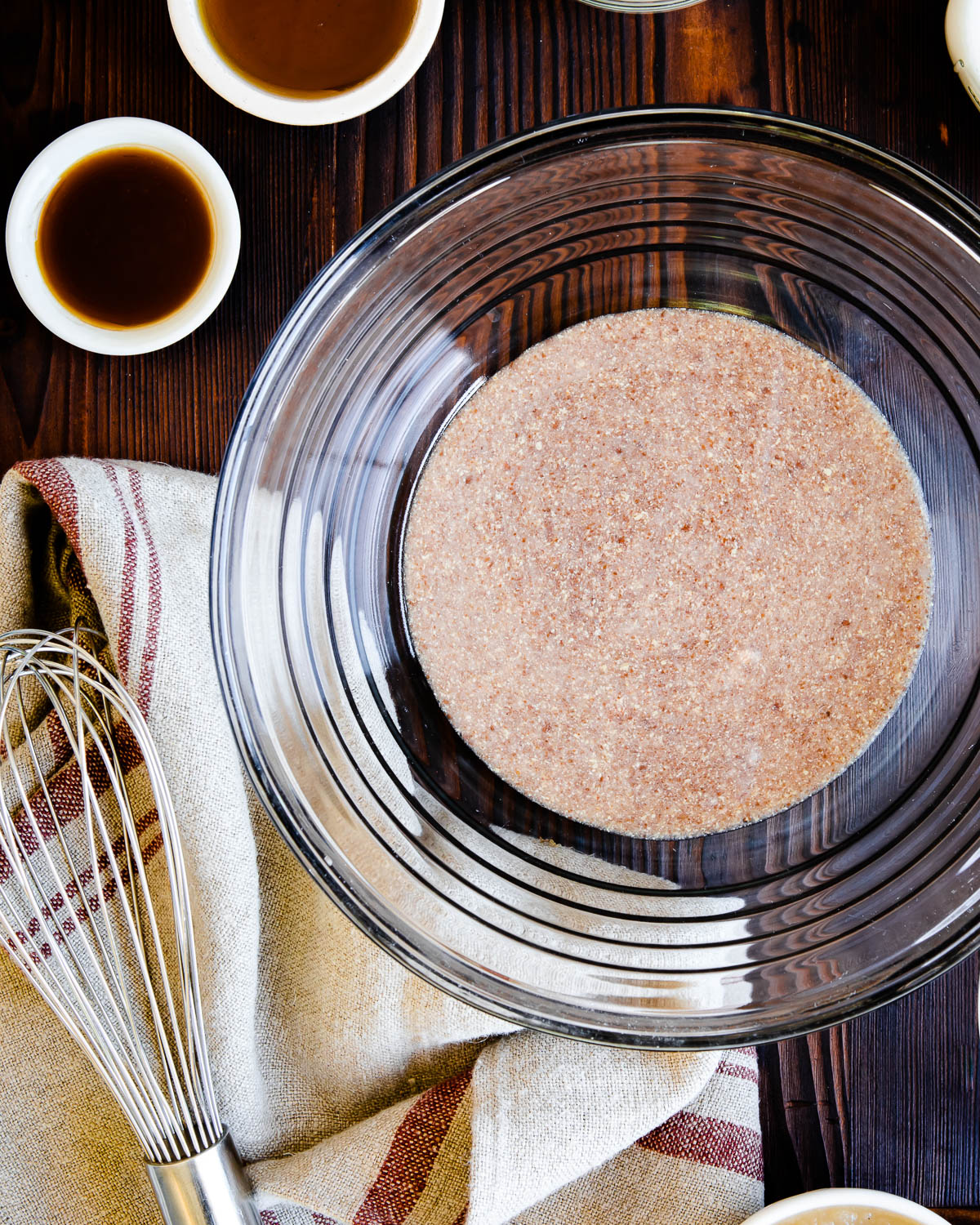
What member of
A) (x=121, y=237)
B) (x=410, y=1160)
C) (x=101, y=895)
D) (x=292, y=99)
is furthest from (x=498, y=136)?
(x=410, y=1160)

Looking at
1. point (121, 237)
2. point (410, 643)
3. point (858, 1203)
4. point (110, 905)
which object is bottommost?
point (858, 1203)

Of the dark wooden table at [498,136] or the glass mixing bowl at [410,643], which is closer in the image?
the glass mixing bowl at [410,643]

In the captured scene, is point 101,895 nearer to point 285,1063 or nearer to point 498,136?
point 285,1063

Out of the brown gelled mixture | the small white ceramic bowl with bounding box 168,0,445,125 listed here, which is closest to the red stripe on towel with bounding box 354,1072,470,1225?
the brown gelled mixture

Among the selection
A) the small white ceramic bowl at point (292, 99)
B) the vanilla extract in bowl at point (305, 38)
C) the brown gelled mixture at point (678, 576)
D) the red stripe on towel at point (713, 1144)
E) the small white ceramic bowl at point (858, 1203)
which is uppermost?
the vanilla extract in bowl at point (305, 38)

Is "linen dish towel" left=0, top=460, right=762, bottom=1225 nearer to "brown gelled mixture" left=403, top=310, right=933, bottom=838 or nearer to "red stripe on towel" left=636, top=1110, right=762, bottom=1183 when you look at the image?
"red stripe on towel" left=636, top=1110, right=762, bottom=1183

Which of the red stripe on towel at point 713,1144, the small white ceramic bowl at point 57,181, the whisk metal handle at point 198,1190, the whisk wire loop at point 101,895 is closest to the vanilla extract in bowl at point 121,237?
the small white ceramic bowl at point 57,181

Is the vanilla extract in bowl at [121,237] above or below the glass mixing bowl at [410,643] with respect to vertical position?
above

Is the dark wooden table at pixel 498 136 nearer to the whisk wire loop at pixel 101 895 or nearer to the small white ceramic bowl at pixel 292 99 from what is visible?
the small white ceramic bowl at pixel 292 99
